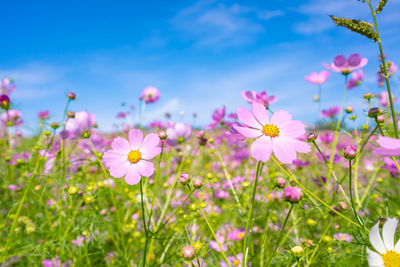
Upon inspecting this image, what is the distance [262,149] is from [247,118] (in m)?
0.12

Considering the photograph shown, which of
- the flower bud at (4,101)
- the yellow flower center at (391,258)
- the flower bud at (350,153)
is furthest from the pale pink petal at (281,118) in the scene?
the flower bud at (4,101)

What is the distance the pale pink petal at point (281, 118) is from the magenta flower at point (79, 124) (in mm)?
874

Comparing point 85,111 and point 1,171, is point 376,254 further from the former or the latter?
point 1,171

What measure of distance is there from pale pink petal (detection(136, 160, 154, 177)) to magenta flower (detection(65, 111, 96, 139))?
1.72ft

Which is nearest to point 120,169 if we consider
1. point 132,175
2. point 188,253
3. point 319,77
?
point 132,175

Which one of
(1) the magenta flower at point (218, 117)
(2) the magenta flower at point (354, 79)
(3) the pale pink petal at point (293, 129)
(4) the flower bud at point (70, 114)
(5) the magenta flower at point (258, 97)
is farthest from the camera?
(2) the magenta flower at point (354, 79)

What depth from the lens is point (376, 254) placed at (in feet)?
1.67

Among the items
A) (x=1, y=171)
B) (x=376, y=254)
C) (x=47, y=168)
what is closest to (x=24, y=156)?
(x=47, y=168)

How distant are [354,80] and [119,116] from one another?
249cm

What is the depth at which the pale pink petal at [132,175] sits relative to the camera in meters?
0.74

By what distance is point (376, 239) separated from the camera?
52 centimetres

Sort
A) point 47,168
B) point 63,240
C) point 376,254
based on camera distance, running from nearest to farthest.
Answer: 1. point 376,254
2. point 63,240
3. point 47,168

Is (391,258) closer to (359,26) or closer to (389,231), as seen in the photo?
(389,231)

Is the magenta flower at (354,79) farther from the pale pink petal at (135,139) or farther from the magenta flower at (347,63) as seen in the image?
the pale pink petal at (135,139)
